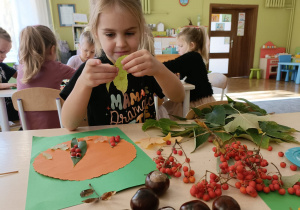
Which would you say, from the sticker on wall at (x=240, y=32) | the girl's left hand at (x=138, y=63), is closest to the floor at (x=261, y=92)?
the sticker on wall at (x=240, y=32)

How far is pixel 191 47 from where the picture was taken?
232cm

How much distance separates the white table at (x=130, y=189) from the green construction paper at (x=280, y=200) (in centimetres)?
1

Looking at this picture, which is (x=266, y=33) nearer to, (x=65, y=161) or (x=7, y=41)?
(x=7, y=41)

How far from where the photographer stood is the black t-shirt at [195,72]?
6.97 feet

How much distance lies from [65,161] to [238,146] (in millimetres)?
480

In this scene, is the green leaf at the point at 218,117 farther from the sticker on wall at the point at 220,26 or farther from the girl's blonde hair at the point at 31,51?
the sticker on wall at the point at 220,26

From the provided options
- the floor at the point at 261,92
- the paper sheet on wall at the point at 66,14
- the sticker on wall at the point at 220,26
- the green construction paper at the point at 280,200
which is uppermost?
the paper sheet on wall at the point at 66,14

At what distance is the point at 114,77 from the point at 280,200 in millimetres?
577

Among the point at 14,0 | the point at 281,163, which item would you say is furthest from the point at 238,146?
the point at 14,0

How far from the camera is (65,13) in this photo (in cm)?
528

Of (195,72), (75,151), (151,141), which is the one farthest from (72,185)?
(195,72)

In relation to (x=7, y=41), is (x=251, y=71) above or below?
below

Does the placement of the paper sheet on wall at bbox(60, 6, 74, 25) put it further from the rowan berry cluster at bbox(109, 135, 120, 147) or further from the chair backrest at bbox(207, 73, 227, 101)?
the rowan berry cluster at bbox(109, 135, 120, 147)

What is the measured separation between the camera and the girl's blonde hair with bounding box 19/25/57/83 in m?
1.71
